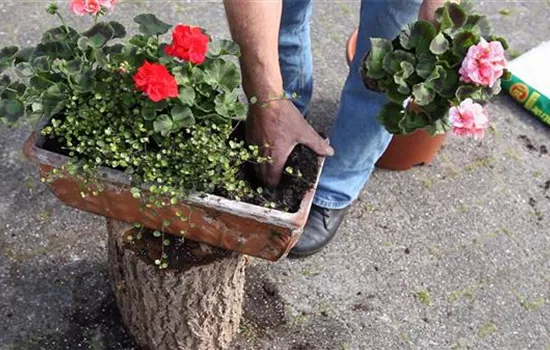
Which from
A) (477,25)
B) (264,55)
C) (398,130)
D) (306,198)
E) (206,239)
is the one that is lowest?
(206,239)

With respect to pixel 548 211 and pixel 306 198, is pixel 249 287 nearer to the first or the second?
pixel 306 198

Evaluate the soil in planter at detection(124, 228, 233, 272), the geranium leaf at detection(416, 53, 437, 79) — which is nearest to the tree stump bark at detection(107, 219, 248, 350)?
the soil in planter at detection(124, 228, 233, 272)

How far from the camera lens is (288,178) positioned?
2.13 m

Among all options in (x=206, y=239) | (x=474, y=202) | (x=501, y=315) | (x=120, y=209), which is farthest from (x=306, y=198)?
(x=474, y=202)


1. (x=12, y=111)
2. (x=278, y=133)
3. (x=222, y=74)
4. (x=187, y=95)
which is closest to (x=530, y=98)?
(x=278, y=133)

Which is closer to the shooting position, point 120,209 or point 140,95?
point 140,95

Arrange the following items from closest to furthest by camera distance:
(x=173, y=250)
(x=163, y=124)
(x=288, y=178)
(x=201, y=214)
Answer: (x=163, y=124)
(x=201, y=214)
(x=288, y=178)
(x=173, y=250)

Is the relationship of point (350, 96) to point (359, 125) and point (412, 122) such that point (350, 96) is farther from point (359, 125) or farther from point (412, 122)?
point (412, 122)

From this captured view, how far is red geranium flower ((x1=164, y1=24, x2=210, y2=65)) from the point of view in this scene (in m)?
1.83

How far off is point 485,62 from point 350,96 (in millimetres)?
950

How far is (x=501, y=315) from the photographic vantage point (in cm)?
291

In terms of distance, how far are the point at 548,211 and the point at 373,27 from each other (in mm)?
1228

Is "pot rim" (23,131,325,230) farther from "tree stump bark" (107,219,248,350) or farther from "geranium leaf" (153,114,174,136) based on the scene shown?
"tree stump bark" (107,219,248,350)

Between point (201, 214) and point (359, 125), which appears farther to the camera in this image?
point (359, 125)
